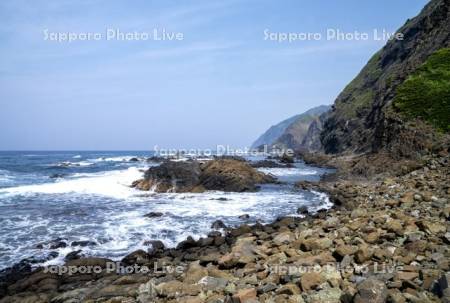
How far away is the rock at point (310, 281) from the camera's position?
722 centimetres

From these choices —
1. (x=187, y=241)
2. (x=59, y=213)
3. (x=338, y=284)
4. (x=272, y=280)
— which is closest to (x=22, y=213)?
(x=59, y=213)

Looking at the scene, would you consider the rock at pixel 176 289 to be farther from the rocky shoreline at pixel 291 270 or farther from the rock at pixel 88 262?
the rock at pixel 88 262

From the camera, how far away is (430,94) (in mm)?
32062

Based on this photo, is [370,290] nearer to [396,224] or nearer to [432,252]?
[432,252]

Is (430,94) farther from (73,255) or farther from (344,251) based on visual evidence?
(73,255)

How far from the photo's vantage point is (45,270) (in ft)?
38.5

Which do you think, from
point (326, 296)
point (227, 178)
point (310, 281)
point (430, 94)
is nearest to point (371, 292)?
point (326, 296)

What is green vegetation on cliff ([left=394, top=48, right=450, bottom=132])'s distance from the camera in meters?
30.2

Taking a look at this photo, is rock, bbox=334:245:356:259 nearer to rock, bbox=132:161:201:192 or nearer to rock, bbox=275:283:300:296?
rock, bbox=275:283:300:296

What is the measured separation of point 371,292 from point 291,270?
7.71ft

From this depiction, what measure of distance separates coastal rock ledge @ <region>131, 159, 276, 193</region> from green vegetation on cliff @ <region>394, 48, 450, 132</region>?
1524 cm

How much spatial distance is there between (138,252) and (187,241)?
1976 millimetres

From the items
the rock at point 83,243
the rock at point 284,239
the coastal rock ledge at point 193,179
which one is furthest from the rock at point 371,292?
the coastal rock ledge at point 193,179

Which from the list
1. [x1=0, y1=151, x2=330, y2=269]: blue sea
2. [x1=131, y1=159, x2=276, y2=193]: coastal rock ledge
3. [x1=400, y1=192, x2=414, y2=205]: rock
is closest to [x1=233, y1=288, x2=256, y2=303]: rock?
[x1=0, y1=151, x2=330, y2=269]: blue sea
